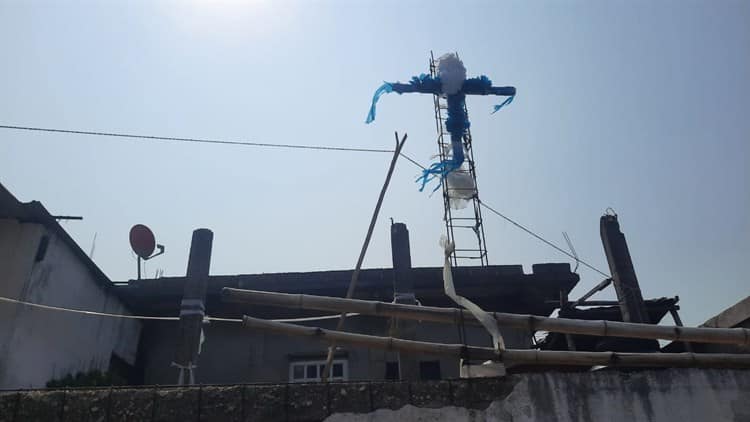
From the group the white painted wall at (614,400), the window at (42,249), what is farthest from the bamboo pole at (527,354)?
the window at (42,249)

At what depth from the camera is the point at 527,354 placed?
15.2 feet

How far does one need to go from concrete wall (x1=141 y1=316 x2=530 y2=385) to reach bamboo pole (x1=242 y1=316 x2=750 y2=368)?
5665 mm

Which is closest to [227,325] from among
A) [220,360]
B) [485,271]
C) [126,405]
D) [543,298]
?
[220,360]

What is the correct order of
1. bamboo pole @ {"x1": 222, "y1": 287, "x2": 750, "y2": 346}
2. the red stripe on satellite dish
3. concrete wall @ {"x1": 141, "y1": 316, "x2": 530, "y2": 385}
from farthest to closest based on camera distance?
1. the red stripe on satellite dish
2. concrete wall @ {"x1": 141, "y1": 316, "x2": 530, "y2": 385}
3. bamboo pole @ {"x1": 222, "y1": 287, "x2": 750, "y2": 346}

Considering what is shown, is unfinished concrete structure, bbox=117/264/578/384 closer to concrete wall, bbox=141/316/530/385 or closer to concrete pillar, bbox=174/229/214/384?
concrete wall, bbox=141/316/530/385

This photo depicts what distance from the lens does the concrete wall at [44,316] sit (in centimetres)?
722

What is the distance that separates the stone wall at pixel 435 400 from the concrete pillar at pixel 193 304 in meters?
3.69

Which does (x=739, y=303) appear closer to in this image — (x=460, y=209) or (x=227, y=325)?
(x=460, y=209)

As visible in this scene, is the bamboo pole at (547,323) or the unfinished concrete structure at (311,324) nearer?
the bamboo pole at (547,323)

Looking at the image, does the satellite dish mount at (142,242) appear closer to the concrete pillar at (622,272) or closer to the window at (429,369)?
the window at (429,369)

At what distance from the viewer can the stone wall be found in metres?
3.97

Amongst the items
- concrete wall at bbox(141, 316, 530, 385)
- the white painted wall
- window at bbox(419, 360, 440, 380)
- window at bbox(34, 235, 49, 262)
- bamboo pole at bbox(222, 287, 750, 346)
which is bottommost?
the white painted wall

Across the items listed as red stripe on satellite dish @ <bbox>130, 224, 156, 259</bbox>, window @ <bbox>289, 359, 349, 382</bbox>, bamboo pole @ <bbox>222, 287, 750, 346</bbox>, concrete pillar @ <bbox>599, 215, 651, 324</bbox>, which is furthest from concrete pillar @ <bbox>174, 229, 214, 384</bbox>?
concrete pillar @ <bbox>599, 215, 651, 324</bbox>

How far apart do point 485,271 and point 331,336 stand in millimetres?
6247
